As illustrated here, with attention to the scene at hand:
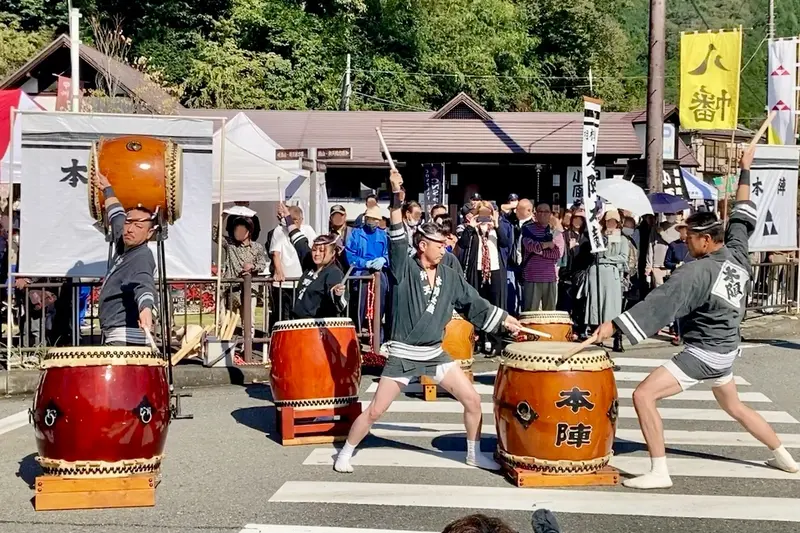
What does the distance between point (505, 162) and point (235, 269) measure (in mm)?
14462

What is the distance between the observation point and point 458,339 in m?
10.1

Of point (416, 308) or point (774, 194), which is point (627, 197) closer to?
point (774, 194)

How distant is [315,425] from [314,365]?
52 cm

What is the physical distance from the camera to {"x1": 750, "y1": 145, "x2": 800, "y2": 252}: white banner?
51.4 feet

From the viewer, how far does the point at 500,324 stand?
7656 mm

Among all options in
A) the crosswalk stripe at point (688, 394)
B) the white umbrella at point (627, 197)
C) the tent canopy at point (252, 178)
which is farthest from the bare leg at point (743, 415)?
the tent canopy at point (252, 178)

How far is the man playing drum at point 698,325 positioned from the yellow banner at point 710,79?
909 cm

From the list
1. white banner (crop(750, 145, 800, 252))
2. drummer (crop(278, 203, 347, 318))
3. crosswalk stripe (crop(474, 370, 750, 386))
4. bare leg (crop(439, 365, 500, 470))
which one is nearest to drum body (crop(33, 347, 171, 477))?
bare leg (crop(439, 365, 500, 470))

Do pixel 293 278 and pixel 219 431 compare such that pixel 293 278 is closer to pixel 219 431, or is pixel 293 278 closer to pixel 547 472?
pixel 219 431

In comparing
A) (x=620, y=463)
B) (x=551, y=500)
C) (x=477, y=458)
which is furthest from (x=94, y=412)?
(x=620, y=463)

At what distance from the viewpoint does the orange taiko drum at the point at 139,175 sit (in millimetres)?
9047

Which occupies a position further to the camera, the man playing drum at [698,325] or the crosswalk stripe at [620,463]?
the crosswalk stripe at [620,463]

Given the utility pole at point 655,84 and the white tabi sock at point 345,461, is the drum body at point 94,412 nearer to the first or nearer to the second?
the white tabi sock at point 345,461

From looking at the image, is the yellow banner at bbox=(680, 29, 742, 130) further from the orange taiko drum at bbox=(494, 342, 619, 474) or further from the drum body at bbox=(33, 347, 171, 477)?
the drum body at bbox=(33, 347, 171, 477)
